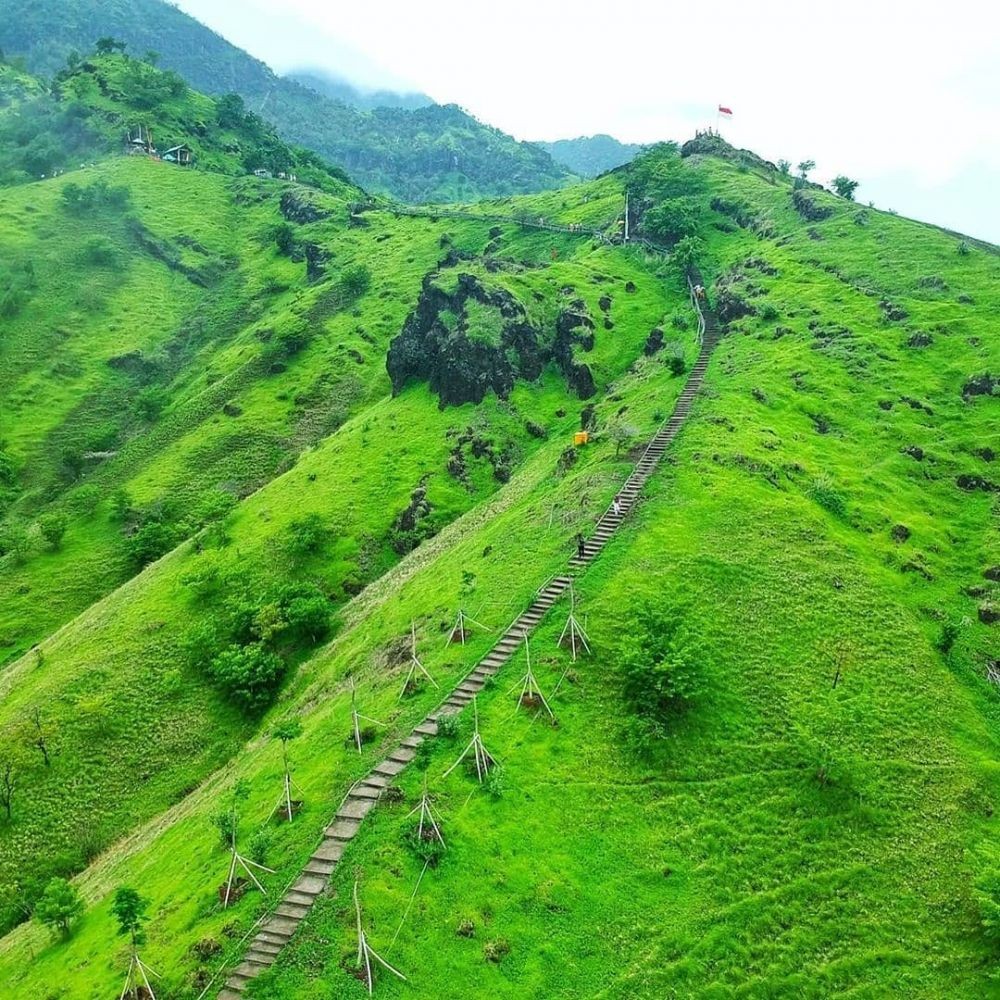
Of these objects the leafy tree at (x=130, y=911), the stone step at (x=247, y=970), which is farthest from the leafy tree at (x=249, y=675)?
the stone step at (x=247, y=970)

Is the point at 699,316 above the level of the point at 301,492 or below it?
above

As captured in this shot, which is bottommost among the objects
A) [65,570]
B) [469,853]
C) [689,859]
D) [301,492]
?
[65,570]

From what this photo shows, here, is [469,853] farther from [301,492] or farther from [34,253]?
[34,253]

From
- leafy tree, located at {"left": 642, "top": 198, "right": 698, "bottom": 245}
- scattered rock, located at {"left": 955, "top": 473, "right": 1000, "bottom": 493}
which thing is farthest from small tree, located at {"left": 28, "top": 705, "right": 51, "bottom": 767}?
leafy tree, located at {"left": 642, "top": 198, "right": 698, "bottom": 245}

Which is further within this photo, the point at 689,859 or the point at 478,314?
the point at 478,314

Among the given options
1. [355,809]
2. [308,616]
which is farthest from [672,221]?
[355,809]

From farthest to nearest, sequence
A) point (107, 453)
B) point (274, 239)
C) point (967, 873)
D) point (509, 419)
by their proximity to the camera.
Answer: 1. point (274, 239)
2. point (107, 453)
3. point (509, 419)
4. point (967, 873)

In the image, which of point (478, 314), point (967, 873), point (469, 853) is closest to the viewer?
point (469, 853)

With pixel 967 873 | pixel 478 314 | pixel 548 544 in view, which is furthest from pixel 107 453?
pixel 967 873
